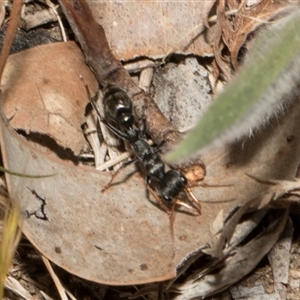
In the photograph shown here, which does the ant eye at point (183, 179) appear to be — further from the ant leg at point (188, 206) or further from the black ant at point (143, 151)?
the ant leg at point (188, 206)

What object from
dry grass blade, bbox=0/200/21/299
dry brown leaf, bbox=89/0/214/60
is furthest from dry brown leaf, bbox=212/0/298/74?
dry grass blade, bbox=0/200/21/299

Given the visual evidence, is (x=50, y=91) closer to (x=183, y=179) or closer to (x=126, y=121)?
(x=126, y=121)

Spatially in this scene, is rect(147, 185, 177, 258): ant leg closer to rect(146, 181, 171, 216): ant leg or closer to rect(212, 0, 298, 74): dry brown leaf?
rect(146, 181, 171, 216): ant leg

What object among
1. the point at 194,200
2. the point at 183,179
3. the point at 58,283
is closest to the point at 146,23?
the point at 183,179

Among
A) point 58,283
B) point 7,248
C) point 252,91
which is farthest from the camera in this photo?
point 58,283

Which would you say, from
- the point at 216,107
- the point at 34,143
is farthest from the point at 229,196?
the point at 216,107

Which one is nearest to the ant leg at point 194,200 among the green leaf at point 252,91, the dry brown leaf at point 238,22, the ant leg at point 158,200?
the ant leg at point 158,200
